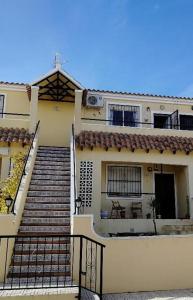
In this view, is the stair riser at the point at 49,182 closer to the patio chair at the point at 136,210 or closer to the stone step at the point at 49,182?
the stone step at the point at 49,182

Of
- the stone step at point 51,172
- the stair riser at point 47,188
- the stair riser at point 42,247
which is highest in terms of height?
the stone step at point 51,172

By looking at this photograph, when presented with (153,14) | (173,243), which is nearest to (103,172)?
(173,243)

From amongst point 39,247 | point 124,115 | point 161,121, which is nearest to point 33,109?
point 124,115

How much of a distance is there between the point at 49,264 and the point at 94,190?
5426 mm

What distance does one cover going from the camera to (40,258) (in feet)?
29.7

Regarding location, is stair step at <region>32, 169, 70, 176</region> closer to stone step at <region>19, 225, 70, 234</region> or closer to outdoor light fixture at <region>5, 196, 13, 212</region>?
stone step at <region>19, 225, 70, 234</region>

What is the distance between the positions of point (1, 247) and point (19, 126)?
807cm

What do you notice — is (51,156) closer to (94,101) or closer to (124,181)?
(124,181)

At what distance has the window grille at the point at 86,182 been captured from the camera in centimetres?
1384

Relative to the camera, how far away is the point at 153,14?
12461 millimetres

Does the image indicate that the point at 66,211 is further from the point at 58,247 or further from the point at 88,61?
the point at 88,61

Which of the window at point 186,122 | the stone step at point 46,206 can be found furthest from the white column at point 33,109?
the window at point 186,122

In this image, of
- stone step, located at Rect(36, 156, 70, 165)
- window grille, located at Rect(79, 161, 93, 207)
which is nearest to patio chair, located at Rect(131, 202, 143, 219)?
window grille, located at Rect(79, 161, 93, 207)

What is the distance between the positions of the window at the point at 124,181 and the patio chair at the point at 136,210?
503 mm
